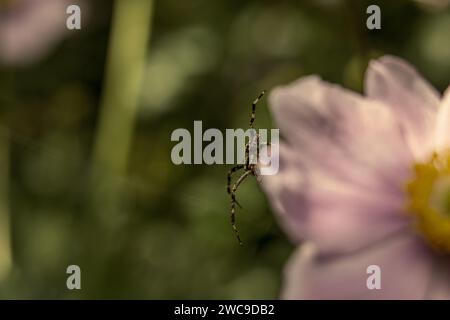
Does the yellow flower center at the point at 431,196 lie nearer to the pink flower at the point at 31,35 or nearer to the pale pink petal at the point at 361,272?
the pale pink petal at the point at 361,272

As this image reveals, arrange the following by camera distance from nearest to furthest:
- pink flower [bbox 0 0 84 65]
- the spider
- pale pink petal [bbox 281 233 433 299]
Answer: pale pink petal [bbox 281 233 433 299] < the spider < pink flower [bbox 0 0 84 65]

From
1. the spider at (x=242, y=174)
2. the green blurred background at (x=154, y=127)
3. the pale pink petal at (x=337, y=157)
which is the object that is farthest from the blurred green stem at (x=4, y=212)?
the pale pink petal at (x=337, y=157)

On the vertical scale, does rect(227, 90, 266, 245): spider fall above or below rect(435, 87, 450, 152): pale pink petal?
above

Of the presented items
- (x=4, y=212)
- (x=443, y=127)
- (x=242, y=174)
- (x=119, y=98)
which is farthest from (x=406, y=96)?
(x=4, y=212)

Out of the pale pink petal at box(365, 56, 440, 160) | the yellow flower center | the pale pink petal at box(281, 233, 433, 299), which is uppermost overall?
the pale pink petal at box(365, 56, 440, 160)

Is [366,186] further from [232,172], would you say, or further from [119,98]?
[119,98]

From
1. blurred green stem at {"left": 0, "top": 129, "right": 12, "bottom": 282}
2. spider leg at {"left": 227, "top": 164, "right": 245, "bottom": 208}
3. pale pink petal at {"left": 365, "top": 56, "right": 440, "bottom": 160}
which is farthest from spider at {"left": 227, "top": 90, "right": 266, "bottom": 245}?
blurred green stem at {"left": 0, "top": 129, "right": 12, "bottom": 282}

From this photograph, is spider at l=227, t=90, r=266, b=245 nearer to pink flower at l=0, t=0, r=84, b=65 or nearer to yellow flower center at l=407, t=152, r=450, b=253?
yellow flower center at l=407, t=152, r=450, b=253

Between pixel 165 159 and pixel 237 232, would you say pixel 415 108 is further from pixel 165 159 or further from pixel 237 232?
pixel 165 159
